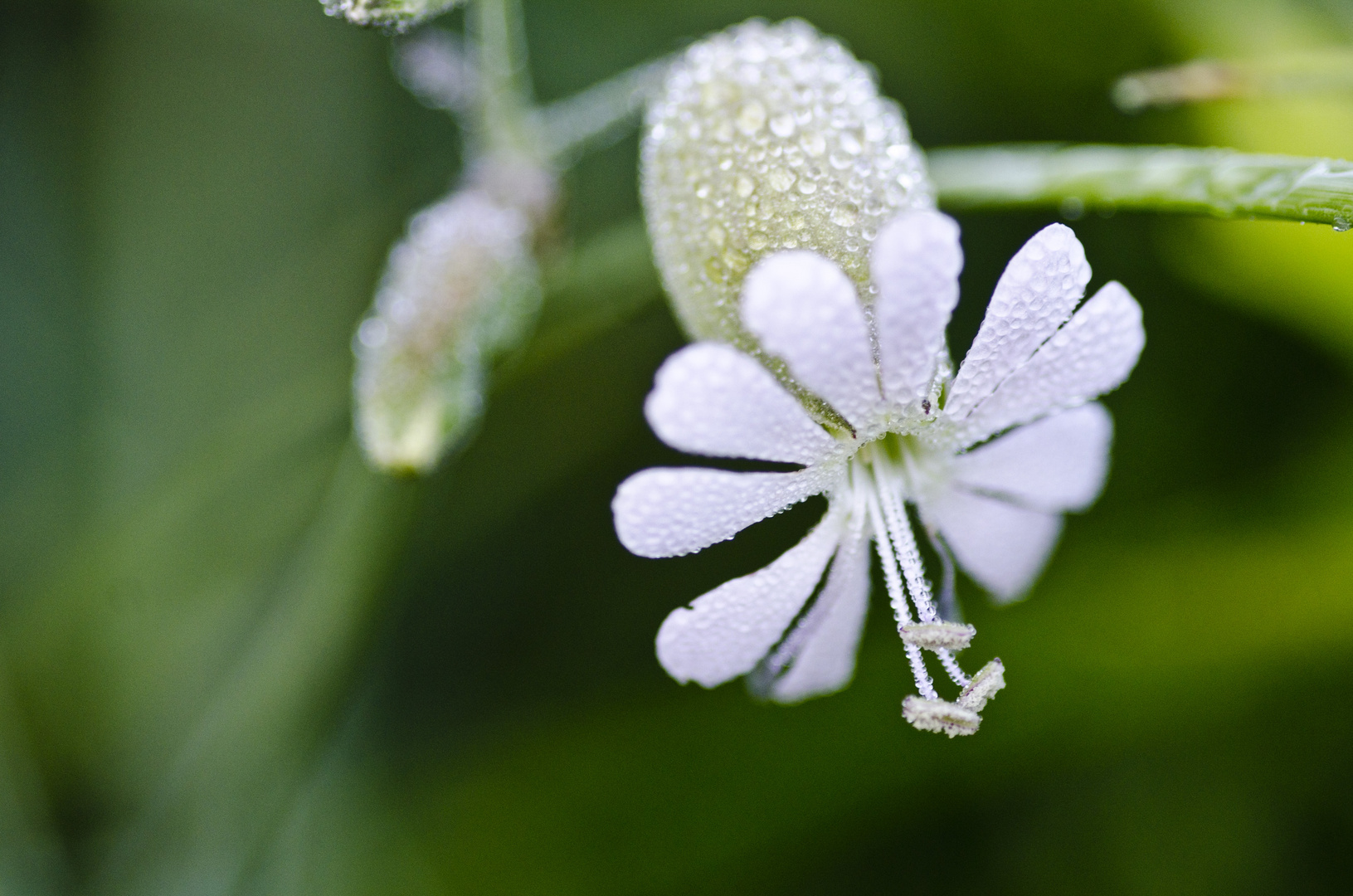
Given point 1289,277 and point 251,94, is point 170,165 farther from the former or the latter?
point 1289,277

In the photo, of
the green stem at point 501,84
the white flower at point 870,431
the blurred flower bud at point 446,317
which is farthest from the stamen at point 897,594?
the green stem at point 501,84

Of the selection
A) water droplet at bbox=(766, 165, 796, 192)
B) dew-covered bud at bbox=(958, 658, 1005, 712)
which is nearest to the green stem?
water droplet at bbox=(766, 165, 796, 192)

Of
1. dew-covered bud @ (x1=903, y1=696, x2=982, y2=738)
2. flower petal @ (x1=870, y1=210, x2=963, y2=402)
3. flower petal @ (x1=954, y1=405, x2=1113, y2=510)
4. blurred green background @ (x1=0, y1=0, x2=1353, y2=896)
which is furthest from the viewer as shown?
blurred green background @ (x1=0, y1=0, x2=1353, y2=896)

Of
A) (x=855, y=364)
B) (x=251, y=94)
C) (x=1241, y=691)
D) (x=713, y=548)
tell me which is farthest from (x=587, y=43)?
(x=1241, y=691)

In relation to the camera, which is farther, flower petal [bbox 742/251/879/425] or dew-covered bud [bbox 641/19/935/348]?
dew-covered bud [bbox 641/19/935/348]

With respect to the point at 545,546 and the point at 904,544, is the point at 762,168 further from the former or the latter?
the point at 545,546

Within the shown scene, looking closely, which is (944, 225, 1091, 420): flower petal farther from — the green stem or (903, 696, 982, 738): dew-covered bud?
the green stem
